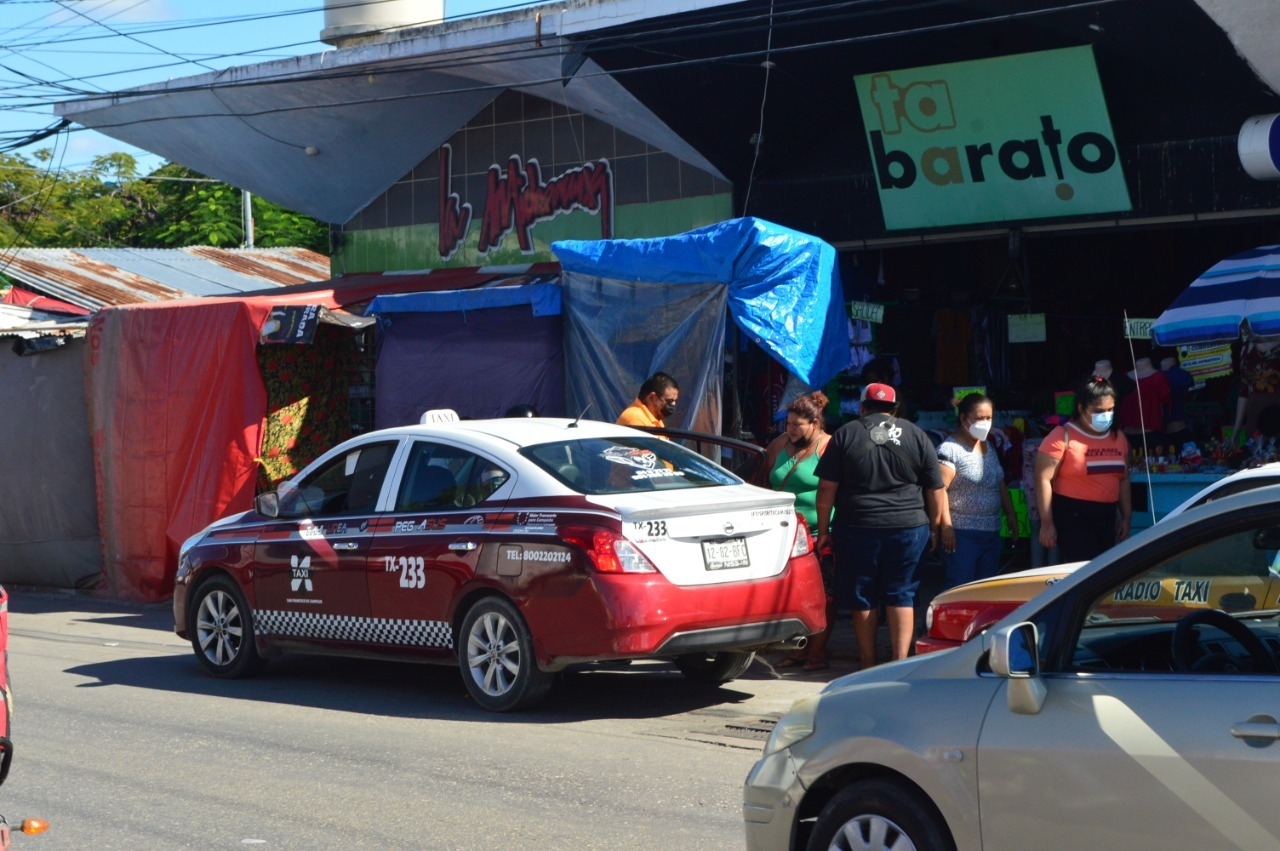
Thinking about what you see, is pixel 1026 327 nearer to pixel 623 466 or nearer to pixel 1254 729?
pixel 623 466

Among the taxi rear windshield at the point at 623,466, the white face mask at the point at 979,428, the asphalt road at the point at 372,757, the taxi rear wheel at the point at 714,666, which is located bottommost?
the asphalt road at the point at 372,757

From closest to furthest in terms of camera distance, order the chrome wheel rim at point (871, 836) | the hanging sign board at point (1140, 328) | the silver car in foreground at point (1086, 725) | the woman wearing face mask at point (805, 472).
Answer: the silver car in foreground at point (1086, 725), the chrome wheel rim at point (871, 836), the woman wearing face mask at point (805, 472), the hanging sign board at point (1140, 328)

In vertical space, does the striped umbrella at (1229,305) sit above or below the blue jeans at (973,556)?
above

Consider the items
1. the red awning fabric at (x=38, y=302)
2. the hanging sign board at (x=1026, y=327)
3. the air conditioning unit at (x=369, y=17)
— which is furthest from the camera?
the red awning fabric at (x=38, y=302)

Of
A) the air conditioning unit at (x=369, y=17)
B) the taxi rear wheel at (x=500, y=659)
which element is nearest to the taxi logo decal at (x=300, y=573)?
the taxi rear wheel at (x=500, y=659)

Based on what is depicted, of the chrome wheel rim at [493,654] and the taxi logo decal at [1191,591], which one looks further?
the chrome wheel rim at [493,654]

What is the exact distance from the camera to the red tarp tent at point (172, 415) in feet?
48.9

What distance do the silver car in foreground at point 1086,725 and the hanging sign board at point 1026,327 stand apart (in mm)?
9609

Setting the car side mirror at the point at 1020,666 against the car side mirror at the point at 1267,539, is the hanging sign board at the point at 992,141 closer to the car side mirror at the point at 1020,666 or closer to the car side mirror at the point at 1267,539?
the car side mirror at the point at 1267,539

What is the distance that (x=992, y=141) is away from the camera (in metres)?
13.2

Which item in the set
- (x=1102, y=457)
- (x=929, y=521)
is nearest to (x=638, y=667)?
(x=929, y=521)

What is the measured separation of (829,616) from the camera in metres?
10.7

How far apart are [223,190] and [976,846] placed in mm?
38705

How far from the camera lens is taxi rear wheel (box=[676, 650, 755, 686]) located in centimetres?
975
